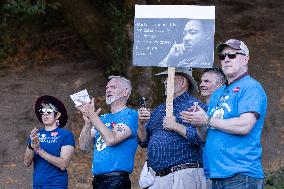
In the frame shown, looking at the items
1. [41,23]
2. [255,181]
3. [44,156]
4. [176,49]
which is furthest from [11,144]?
[255,181]

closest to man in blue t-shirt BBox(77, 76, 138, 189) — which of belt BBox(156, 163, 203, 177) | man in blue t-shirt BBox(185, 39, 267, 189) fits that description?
belt BBox(156, 163, 203, 177)

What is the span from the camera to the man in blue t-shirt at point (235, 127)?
568 centimetres

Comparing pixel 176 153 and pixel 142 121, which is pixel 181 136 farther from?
pixel 142 121

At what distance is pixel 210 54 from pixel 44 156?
6.52ft

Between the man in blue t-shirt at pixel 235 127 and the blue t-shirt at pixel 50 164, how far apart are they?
6.24 ft

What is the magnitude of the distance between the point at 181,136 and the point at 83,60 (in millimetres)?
8646

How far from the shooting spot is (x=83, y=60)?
1484cm

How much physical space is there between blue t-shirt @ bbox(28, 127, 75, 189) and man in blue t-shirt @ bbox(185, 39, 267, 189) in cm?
190

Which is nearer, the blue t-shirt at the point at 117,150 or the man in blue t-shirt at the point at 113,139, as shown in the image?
the man in blue t-shirt at the point at 113,139

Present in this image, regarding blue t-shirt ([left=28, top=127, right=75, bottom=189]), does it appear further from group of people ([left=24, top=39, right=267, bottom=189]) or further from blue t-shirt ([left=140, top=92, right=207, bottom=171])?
blue t-shirt ([left=140, top=92, right=207, bottom=171])

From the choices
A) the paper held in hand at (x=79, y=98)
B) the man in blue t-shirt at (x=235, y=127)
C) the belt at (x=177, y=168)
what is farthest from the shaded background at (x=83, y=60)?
the man in blue t-shirt at (x=235, y=127)

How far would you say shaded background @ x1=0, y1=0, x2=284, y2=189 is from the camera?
1184 cm

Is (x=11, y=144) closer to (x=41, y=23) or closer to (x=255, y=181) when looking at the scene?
(x=41, y=23)

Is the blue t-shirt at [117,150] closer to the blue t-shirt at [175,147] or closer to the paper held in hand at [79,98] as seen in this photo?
the paper held in hand at [79,98]
